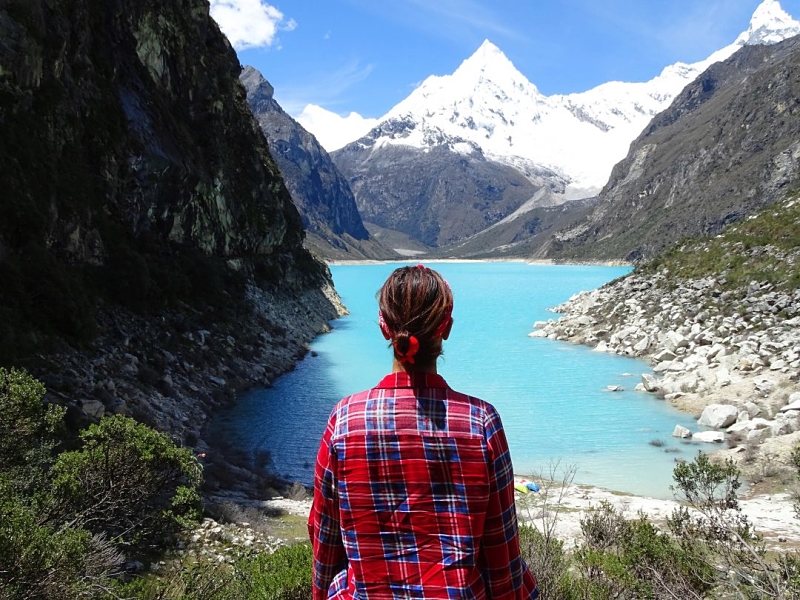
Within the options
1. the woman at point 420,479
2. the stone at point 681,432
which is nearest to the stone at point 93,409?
the woman at point 420,479

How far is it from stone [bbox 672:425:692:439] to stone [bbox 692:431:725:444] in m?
0.20

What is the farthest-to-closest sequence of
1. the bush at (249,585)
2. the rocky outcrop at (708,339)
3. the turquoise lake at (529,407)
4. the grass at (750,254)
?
1. the grass at (750,254)
2. the rocky outcrop at (708,339)
3. the turquoise lake at (529,407)
4. the bush at (249,585)

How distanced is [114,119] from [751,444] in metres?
23.9

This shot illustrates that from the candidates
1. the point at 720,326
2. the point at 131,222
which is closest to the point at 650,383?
the point at 720,326

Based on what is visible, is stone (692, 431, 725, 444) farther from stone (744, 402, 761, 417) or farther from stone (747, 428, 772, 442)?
stone (744, 402, 761, 417)

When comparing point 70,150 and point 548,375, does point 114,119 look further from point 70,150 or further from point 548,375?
point 548,375

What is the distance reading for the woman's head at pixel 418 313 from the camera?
2035 mm

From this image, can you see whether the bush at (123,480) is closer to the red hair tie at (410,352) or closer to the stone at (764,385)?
the red hair tie at (410,352)

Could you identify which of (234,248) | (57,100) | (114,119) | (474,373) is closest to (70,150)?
(57,100)

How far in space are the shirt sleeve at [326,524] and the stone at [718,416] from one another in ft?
54.1

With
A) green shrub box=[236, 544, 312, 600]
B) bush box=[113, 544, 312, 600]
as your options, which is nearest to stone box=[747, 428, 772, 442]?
green shrub box=[236, 544, 312, 600]

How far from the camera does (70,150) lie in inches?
772

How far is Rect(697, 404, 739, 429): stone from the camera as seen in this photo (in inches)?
620

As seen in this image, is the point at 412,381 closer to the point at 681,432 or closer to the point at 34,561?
the point at 34,561
